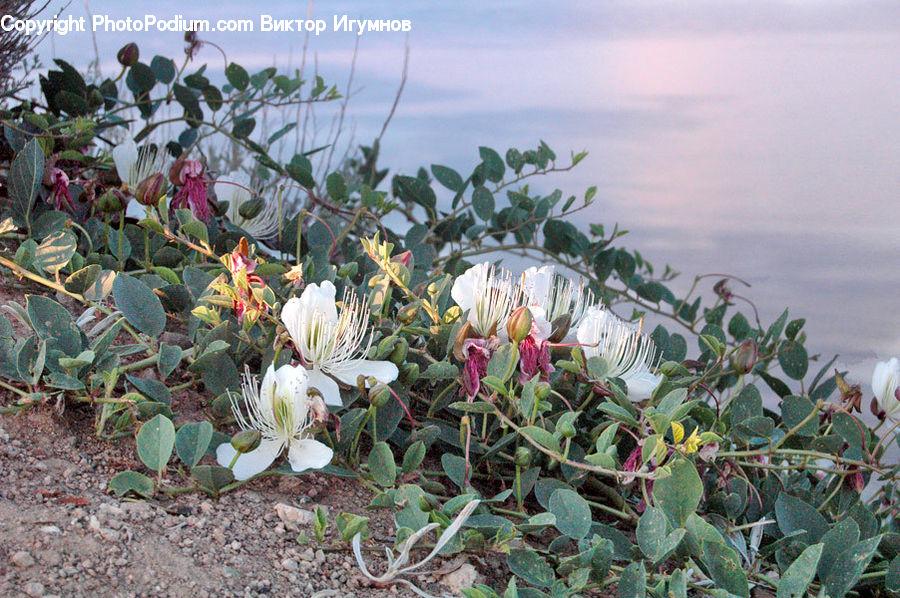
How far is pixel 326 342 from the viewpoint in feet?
4.62

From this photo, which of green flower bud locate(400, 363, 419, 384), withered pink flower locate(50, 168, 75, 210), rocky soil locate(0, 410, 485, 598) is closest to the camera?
rocky soil locate(0, 410, 485, 598)

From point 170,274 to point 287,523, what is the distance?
2.13 ft

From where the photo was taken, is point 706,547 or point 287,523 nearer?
point 706,547

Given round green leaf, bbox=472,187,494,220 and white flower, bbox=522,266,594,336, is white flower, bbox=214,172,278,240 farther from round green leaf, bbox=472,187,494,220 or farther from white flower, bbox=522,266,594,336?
white flower, bbox=522,266,594,336

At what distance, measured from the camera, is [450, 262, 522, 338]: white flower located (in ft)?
4.77

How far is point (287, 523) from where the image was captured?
1.33 meters

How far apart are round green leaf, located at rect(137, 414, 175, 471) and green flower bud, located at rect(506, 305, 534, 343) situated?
50 centimetres

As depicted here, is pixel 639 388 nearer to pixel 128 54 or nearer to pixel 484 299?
pixel 484 299

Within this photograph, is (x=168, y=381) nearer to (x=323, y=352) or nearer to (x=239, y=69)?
(x=323, y=352)

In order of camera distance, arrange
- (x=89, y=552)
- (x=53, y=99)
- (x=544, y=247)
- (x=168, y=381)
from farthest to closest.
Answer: (x=544, y=247), (x=53, y=99), (x=168, y=381), (x=89, y=552)

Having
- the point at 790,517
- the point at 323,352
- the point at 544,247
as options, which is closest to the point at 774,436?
the point at 790,517

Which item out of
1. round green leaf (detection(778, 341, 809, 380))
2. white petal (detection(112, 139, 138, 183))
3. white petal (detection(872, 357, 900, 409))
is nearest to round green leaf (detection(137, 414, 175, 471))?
white petal (detection(112, 139, 138, 183))

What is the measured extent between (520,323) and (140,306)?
67 cm

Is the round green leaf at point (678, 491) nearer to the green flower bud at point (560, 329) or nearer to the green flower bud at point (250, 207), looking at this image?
the green flower bud at point (560, 329)
